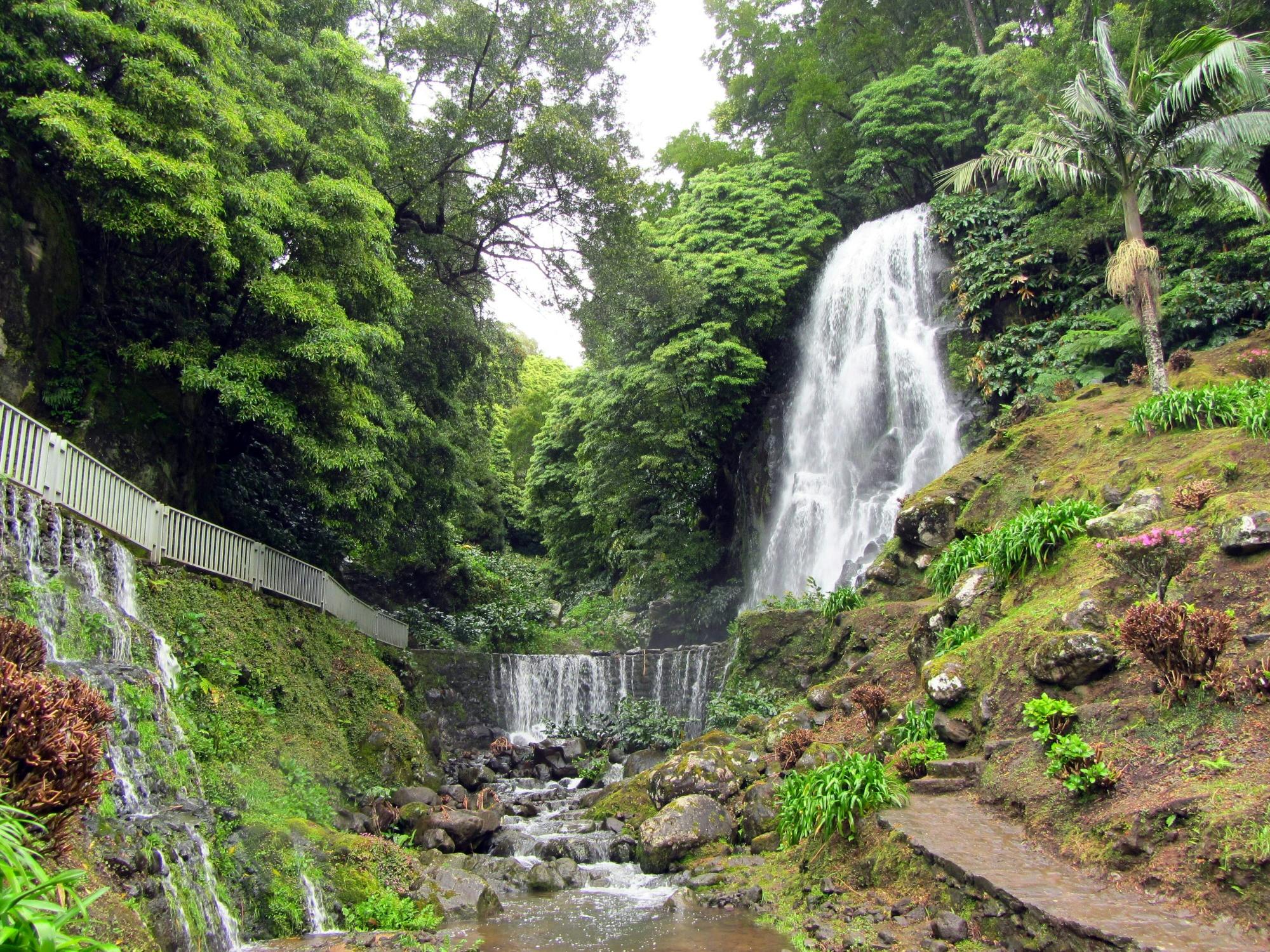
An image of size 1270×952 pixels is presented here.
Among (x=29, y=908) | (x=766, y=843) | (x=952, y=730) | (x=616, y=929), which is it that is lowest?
(x=616, y=929)

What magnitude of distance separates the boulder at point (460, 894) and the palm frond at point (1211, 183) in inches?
555

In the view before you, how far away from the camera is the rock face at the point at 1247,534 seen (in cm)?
766

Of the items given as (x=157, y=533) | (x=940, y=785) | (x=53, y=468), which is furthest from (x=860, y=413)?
(x=53, y=468)

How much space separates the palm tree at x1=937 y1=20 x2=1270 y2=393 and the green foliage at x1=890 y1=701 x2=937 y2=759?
6977 millimetres

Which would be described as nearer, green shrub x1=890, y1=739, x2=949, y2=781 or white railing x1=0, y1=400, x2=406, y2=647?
white railing x1=0, y1=400, x2=406, y2=647

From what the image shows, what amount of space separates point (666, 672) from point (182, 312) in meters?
12.7

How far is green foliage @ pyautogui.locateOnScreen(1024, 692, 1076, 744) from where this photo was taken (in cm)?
748

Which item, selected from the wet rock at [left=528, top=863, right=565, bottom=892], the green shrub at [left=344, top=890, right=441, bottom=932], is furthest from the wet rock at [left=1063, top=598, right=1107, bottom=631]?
the green shrub at [left=344, top=890, right=441, bottom=932]

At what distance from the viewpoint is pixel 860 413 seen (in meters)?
21.4

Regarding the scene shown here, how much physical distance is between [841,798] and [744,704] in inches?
297

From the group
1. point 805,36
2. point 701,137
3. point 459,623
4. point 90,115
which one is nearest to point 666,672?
point 459,623

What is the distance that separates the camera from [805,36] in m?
30.6

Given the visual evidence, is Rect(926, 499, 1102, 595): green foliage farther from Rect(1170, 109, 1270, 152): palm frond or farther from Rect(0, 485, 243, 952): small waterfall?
Rect(0, 485, 243, 952): small waterfall

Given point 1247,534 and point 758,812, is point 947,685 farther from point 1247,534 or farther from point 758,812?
point 1247,534
